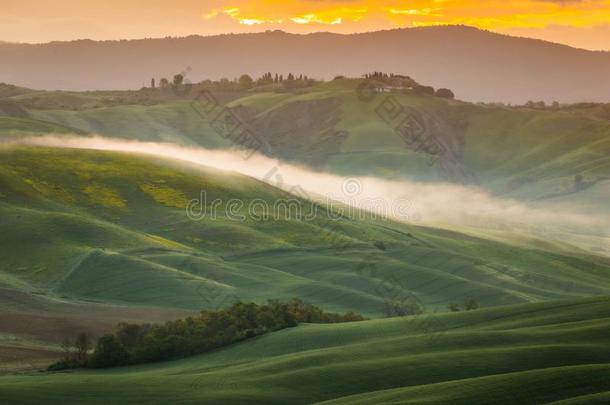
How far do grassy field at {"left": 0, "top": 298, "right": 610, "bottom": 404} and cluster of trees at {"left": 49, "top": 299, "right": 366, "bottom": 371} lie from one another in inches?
75.1

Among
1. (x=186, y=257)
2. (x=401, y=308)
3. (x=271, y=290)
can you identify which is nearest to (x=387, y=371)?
(x=401, y=308)

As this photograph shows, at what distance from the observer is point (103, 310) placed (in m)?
108

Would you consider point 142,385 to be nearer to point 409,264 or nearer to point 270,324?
point 270,324

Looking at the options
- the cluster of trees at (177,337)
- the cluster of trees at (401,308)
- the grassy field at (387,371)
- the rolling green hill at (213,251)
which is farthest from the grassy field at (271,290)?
the cluster of trees at (177,337)

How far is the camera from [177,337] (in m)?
86.2

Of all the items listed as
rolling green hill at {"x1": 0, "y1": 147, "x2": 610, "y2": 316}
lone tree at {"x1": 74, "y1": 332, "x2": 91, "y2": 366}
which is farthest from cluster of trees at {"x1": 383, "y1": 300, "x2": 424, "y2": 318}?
lone tree at {"x1": 74, "y1": 332, "x2": 91, "y2": 366}

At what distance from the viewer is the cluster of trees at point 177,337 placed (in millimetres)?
83500

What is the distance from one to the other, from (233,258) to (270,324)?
5071 cm

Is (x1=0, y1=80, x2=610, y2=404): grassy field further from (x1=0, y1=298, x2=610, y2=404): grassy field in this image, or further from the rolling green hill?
the rolling green hill

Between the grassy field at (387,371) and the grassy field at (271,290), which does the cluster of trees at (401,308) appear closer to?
the grassy field at (271,290)

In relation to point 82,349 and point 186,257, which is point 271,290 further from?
point 82,349

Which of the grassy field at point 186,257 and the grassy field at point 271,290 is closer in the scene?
the grassy field at point 271,290

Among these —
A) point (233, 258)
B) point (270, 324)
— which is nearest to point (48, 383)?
point (270, 324)

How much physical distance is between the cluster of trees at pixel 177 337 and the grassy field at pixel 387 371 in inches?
75.1
